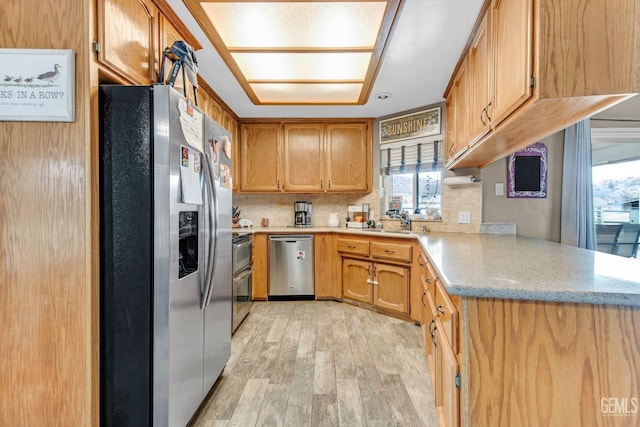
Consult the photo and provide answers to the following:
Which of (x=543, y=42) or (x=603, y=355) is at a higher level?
(x=543, y=42)

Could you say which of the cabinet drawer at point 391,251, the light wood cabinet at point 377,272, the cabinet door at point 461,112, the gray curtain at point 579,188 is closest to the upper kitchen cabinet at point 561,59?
the cabinet door at point 461,112

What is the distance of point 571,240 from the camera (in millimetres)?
2477

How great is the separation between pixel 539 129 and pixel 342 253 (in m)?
2.29

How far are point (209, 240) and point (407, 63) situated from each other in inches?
77.9

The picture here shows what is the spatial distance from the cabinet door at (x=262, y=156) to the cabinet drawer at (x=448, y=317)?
9.33 ft

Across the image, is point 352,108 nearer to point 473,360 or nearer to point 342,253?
point 342,253

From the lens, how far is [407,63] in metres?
2.24

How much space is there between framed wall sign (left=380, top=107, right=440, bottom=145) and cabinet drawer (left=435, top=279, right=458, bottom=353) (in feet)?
7.82

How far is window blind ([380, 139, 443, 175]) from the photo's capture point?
3162mm

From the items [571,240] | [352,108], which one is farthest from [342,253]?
[571,240]

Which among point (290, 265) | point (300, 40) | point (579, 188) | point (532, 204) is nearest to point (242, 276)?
point (290, 265)

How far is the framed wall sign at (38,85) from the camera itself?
46.1 inches

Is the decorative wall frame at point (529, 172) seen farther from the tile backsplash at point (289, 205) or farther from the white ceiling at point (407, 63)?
the tile backsplash at point (289, 205)

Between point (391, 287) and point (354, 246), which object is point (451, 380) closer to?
point (391, 287)
